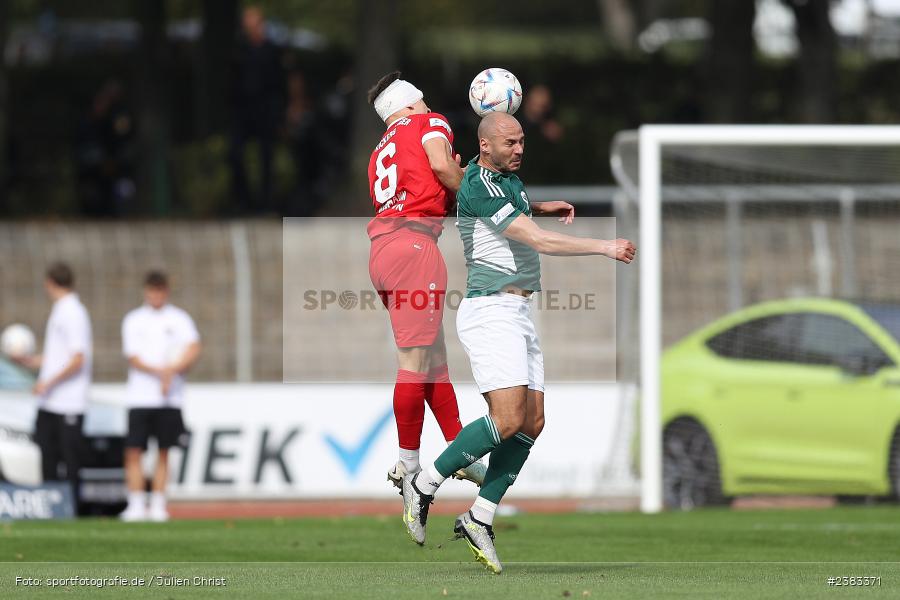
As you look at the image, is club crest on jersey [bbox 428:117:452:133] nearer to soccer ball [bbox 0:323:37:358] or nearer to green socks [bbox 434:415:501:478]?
green socks [bbox 434:415:501:478]

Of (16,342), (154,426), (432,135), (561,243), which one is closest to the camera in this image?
(561,243)

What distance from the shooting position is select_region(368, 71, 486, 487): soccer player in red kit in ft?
34.9

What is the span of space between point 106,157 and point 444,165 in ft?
54.9

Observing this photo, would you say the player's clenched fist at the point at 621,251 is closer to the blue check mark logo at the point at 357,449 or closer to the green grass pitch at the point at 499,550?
the green grass pitch at the point at 499,550

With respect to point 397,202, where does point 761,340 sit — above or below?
below

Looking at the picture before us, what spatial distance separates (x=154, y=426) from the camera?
17156 mm

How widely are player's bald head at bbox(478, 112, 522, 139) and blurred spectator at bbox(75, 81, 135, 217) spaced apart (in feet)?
55.0

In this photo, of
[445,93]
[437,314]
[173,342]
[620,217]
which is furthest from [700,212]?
[445,93]

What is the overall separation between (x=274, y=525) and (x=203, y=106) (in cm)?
1527

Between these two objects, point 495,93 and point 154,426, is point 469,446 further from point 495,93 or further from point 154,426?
point 154,426

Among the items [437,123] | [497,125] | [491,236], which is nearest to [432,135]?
[437,123]

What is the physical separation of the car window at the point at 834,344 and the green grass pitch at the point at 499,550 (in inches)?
54.2

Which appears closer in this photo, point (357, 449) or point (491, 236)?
point (491, 236)

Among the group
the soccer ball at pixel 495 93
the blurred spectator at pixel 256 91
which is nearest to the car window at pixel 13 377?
the blurred spectator at pixel 256 91
